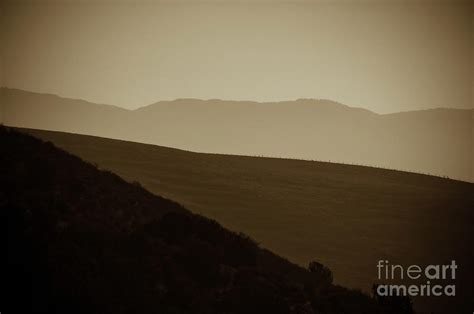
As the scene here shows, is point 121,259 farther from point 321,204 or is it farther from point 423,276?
point 321,204

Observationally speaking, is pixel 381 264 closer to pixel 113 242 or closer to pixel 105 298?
pixel 113 242

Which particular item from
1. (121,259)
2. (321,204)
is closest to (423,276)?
(321,204)

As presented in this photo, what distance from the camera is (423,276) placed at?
21.3 m

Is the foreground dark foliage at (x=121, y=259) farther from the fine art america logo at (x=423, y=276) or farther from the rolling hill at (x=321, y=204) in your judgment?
the fine art america logo at (x=423, y=276)

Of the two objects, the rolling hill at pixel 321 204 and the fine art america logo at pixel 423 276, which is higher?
the rolling hill at pixel 321 204

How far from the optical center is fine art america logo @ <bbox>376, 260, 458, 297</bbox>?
778 inches

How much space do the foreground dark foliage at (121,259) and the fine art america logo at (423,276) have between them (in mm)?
4969

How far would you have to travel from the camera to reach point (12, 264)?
1056 centimetres

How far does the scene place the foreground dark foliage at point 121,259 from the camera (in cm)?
1045

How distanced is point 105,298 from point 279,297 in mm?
4396

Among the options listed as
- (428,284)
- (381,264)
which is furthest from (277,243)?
(428,284)

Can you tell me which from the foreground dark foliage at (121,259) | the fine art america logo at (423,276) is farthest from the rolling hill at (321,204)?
the foreground dark foliage at (121,259)

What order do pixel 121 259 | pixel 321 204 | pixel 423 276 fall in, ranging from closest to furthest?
1. pixel 121 259
2. pixel 423 276
3. pixel 321 204

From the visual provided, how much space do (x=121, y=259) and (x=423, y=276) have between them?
14.2 m
